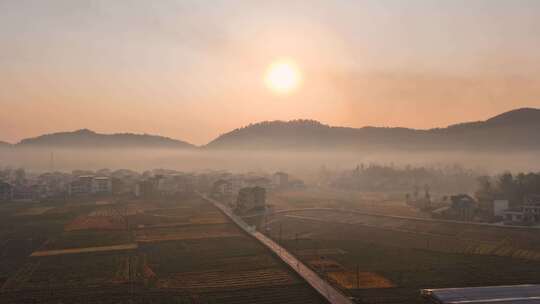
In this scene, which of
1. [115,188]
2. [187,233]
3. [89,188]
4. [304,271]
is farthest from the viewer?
[115,188]

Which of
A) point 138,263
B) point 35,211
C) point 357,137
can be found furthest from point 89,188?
point 357,137

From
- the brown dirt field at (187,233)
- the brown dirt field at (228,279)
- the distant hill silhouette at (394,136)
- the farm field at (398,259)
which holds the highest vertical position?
the distant hill silhouette at (394,136)

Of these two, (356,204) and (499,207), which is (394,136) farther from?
(499,207)

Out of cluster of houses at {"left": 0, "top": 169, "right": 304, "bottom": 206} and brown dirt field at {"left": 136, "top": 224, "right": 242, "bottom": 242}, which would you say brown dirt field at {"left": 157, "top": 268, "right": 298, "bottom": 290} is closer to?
brown dirt field at {"left": 136, "top": 224, "right": 242, "bottom": 242}

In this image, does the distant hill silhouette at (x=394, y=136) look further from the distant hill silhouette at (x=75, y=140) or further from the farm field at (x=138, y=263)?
the farm field at (x=138, y=263)

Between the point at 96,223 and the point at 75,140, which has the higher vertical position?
the point at 75,140

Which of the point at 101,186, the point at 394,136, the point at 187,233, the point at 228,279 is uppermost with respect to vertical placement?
the point at 394,136

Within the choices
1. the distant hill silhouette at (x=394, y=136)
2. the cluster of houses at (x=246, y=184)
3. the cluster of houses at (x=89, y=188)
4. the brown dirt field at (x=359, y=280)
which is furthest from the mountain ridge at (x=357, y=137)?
the brown dirt field at (x=359, y=280)

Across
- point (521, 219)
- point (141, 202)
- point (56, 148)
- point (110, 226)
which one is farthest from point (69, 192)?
point (56, 148)
